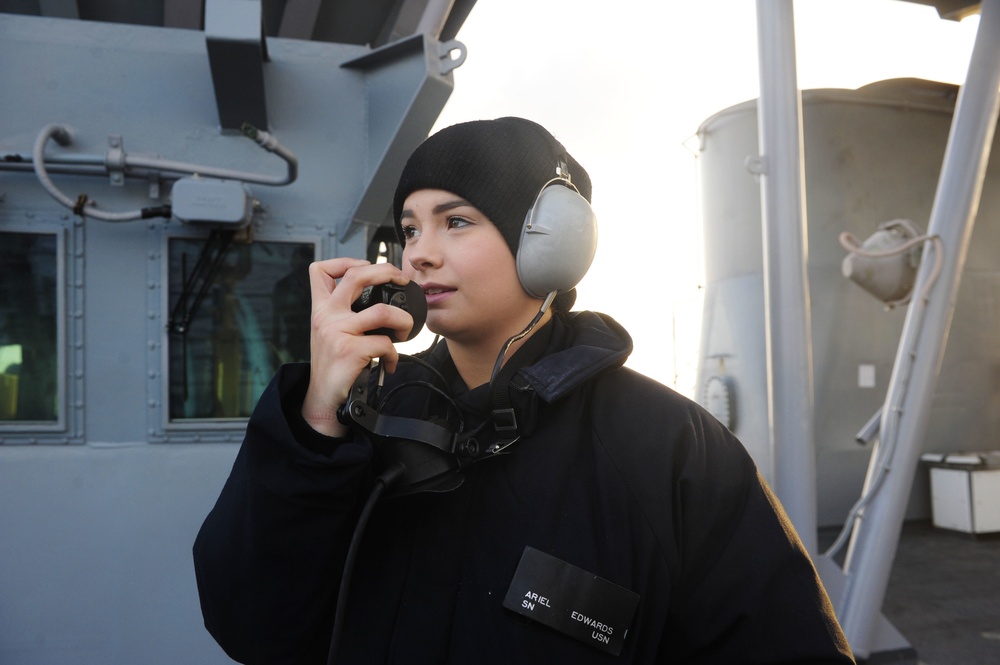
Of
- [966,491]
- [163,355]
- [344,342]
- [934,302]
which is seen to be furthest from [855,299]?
[344,342]

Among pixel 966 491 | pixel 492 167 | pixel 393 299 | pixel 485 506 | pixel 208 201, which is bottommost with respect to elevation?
pixel 966 491

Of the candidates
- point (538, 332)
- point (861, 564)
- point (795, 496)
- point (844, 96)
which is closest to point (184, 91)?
point (538, 332)

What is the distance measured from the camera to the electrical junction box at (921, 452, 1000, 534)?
6890 millimetres

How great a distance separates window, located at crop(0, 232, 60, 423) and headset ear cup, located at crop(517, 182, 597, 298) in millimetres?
2819

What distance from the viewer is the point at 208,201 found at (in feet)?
10.2

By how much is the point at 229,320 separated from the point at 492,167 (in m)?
2.42

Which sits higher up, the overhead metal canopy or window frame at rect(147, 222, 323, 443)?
the overhead metal canopy

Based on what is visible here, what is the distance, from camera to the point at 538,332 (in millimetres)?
1384

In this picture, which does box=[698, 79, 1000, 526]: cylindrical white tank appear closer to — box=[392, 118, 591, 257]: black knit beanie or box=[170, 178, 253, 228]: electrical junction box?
box=[170, 178, 253, 228]: electrical junction box

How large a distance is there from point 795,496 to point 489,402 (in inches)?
135

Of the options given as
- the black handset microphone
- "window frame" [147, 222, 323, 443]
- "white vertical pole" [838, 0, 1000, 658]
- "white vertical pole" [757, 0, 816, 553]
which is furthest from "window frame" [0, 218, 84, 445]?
"white vertical pole" [838, 0, 1000, 658]

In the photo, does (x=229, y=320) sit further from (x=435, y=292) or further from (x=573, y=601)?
(x=573, y=601)

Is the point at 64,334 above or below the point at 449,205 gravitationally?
below

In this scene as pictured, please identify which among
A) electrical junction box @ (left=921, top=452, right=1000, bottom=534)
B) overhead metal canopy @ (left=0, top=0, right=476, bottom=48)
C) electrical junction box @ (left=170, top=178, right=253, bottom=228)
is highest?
overhead metal canopy @ (left=0, top=0, right=476, bottom=48)
